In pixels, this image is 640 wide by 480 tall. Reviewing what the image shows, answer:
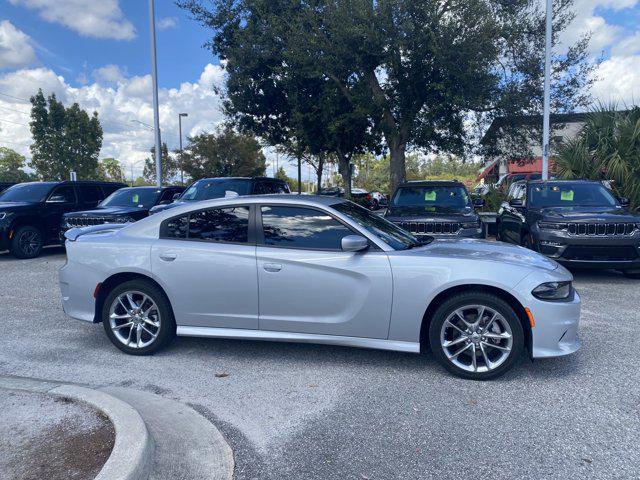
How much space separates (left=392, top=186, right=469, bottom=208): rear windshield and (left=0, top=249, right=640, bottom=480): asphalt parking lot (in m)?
3.99

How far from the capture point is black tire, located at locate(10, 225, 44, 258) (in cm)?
1091

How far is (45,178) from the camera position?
3906 centimetres

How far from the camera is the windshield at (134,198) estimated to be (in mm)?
11445

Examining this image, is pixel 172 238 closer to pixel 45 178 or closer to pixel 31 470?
pixel 31 470

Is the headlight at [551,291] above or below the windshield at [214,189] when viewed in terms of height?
below

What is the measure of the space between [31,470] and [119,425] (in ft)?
1.65

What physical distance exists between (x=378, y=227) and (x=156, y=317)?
7.64ft

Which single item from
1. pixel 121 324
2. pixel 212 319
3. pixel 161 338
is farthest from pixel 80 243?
pixel 212 319

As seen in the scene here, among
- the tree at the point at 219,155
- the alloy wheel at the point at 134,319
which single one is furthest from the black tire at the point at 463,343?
the tree at the point at 219,155

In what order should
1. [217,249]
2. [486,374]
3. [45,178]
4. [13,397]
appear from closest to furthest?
[13,397] < [486,374] < [217,249] < [45,178]

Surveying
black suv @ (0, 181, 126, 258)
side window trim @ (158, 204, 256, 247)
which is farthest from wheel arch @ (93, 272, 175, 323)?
black suv @ (0, 181, 126, 258)

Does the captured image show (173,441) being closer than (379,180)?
Yes

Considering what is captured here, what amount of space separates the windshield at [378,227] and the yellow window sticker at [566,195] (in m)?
5.29

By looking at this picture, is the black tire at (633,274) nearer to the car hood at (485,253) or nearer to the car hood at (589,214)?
the car hood at (589,214)
